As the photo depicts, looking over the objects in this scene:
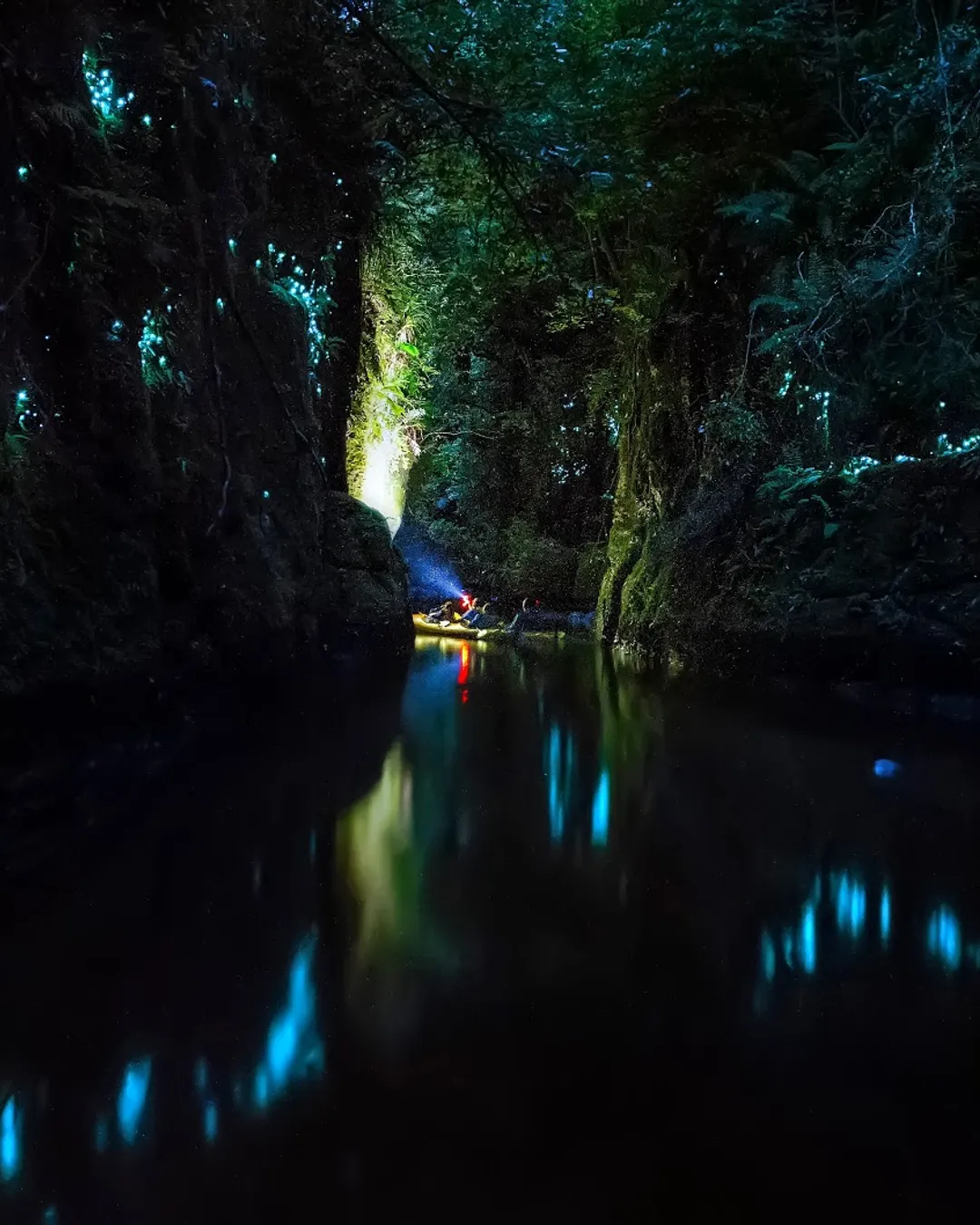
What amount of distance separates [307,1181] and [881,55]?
9.64 m

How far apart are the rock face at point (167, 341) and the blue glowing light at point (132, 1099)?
2836mm

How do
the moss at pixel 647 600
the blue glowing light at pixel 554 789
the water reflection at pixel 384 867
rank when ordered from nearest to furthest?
1. the water reflection at pixel 384 867
2. the blue glowing light at pixel 554 789
3. the moss at pixel 647 600

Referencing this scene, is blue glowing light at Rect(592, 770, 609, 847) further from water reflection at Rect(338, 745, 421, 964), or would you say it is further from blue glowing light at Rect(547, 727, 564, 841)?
water reflection at Rect(338, 745, 421, 964)

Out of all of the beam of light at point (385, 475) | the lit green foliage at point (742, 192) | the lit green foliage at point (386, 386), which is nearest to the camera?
the lit green foliage at point (742, 192)

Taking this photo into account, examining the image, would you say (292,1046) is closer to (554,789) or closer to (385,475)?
(554,789)

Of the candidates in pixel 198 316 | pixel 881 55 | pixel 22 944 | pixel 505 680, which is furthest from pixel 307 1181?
pixel 881 55

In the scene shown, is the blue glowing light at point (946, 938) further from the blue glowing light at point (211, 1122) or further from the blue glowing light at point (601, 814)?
the blue glowing light at point (211, 1122)

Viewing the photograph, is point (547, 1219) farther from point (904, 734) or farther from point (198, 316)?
point (198, 316)

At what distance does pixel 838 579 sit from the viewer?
7078mm

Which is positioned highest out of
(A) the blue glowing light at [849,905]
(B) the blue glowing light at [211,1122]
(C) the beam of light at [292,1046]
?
(A) the blue glowing light at [849,905]

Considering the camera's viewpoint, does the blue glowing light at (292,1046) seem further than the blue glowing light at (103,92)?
No

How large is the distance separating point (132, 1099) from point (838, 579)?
6.89 m

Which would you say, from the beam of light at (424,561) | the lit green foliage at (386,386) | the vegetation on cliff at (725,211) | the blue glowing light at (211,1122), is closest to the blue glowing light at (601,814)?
the blue glowing light at (211,1122)

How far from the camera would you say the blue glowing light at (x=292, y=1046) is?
1.68 m
